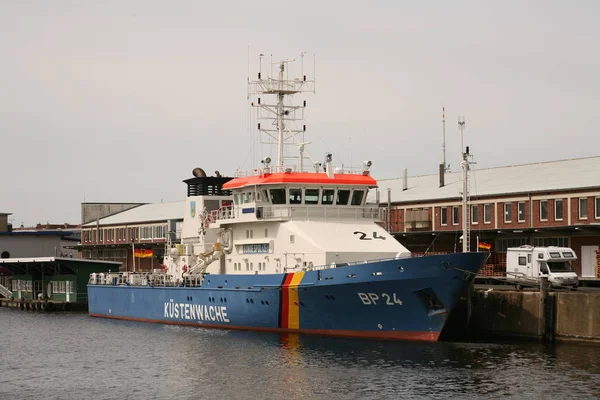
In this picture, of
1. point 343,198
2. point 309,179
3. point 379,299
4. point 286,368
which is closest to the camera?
point 286,368

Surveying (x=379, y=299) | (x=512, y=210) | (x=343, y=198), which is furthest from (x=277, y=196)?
(x=512, y=210)

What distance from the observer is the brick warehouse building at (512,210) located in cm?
5006

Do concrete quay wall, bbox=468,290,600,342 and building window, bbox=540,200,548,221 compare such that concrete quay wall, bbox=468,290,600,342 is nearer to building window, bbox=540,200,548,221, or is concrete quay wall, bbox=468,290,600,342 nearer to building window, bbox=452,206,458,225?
building window, bbox=540,200,548,221

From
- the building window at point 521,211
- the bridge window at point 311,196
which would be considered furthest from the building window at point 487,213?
the bridge window at point 311,196

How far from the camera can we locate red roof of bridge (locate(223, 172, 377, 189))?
4284 centimetres

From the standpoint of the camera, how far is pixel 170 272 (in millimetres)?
51500

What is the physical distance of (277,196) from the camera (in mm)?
43250

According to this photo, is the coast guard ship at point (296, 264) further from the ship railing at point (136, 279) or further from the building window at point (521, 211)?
the building window at point (521, 211)

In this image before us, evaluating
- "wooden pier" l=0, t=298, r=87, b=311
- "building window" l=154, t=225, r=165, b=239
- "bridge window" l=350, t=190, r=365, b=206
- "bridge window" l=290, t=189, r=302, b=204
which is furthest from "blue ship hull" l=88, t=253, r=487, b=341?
"building window" l=154, t=225, r=165, b=239

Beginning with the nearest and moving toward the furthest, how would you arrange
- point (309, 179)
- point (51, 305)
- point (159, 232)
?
point (309, 179), point (51, 305), point (159, 232)

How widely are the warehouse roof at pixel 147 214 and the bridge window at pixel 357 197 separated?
36.6m

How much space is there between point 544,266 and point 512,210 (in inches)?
480

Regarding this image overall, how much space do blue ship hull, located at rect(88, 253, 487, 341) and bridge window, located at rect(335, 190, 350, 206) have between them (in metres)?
4.81

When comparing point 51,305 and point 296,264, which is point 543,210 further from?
point 51,305
